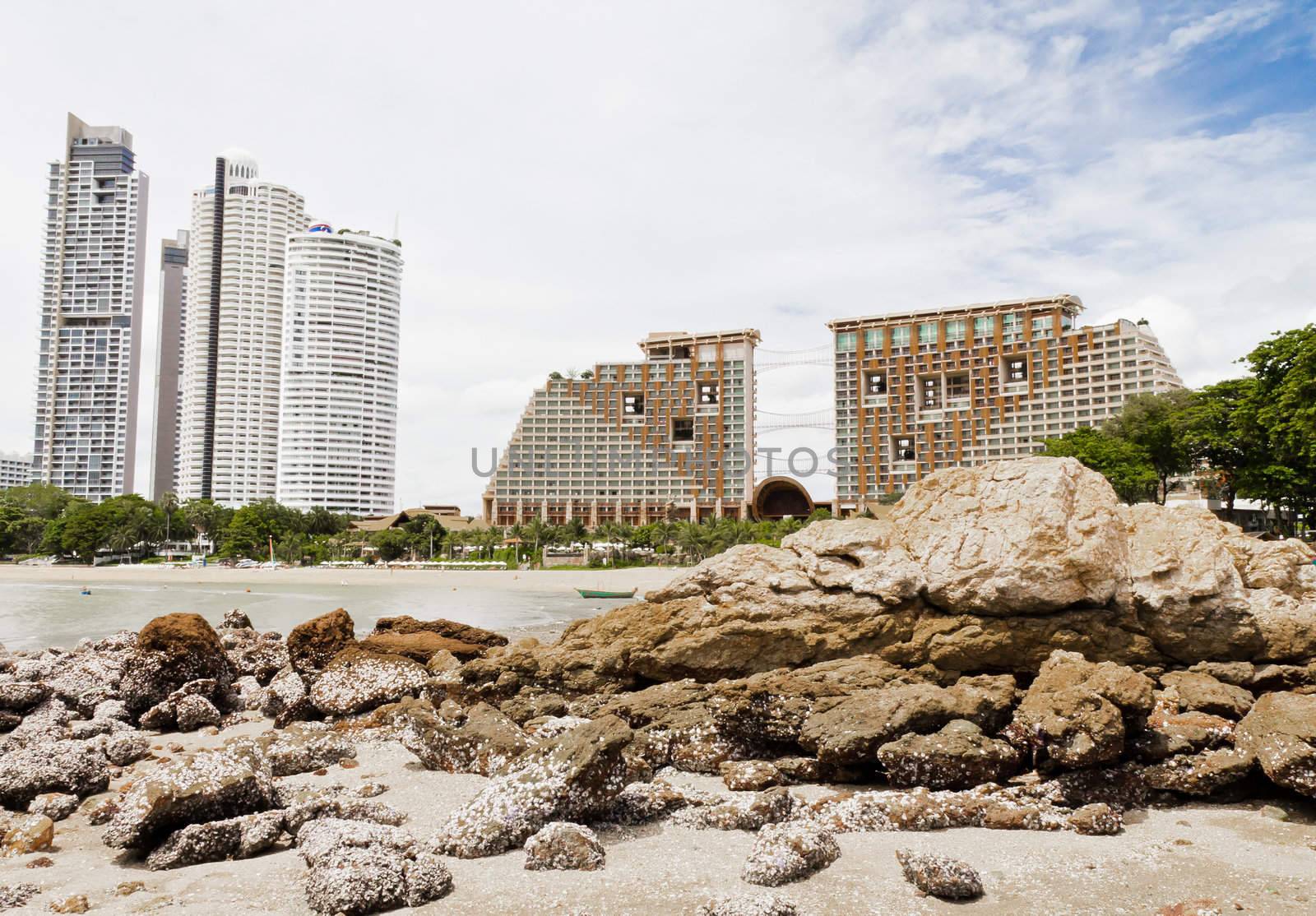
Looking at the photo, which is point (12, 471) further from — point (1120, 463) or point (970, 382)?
point (1120, 463)

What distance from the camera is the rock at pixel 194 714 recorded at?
11359 millimetres

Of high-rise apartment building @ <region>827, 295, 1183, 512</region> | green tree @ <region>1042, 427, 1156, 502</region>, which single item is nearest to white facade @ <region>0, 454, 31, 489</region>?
high-rise apartment building @ <region>827, 295, 1183, 512</region>

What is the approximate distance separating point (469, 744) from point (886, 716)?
4.36 m

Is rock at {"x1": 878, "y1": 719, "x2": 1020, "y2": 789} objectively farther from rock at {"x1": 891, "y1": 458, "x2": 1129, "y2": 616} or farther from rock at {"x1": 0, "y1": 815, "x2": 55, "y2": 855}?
rock at {"x1": 0, "y1": 815, "x2": 55, "y2": 855}

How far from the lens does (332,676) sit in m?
11.9

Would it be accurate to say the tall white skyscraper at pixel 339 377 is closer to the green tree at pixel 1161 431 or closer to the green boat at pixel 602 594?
the green boat at pixel 602 594

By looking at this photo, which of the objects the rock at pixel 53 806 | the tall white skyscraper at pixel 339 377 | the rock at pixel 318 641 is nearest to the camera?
the rock at pixel 53 806

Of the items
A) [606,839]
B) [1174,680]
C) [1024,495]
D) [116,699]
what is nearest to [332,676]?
[116,699]

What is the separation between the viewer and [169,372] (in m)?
152

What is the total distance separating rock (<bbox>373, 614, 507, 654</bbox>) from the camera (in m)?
14.9

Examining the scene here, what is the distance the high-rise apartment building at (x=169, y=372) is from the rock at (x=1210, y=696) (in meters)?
162

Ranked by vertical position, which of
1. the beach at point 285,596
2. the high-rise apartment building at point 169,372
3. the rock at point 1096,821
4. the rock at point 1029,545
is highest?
the high-rise apartment building at point 169,372

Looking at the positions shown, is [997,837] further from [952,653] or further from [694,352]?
[694,352]

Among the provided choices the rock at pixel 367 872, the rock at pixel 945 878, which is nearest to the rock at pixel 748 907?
the rock at pixel 945 878
